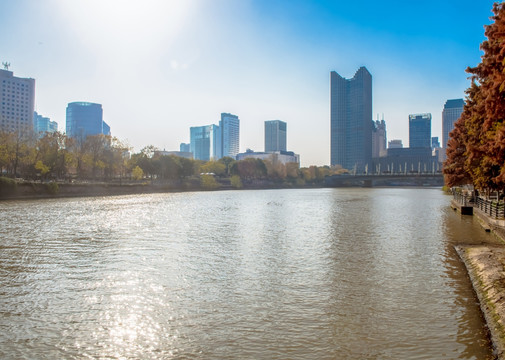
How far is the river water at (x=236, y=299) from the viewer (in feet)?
32.8

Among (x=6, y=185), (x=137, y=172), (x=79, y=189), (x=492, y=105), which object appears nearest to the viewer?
(x=492, y=105)

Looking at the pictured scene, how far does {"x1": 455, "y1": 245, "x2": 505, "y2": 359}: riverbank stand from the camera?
33.6 feet

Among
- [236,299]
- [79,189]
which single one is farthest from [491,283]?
[79,189]

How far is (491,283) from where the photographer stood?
1368 centimetres

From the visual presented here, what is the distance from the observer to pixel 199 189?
119500 mm

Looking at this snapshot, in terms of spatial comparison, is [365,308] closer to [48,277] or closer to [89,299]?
[89,299]

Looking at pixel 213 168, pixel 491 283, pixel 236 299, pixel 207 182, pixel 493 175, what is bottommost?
pixel 236 299

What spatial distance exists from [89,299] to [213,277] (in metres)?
4.73

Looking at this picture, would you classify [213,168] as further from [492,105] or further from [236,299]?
[236,299]

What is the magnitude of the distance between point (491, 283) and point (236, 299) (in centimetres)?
825

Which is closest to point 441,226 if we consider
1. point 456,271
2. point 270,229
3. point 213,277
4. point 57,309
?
point 270,229

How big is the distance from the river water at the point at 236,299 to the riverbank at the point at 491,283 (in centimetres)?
31

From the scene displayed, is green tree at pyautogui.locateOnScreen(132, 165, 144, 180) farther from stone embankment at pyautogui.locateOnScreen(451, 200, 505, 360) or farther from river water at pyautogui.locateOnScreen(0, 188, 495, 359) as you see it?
stone embankment at pyautogui.locateOnScreen(451, 200, 505, 360)

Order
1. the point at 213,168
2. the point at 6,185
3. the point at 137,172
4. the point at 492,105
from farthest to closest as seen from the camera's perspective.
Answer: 1. the point at 213,168
2. the point at 137,172
3. the point at 6,185
4. the point at 492,105
